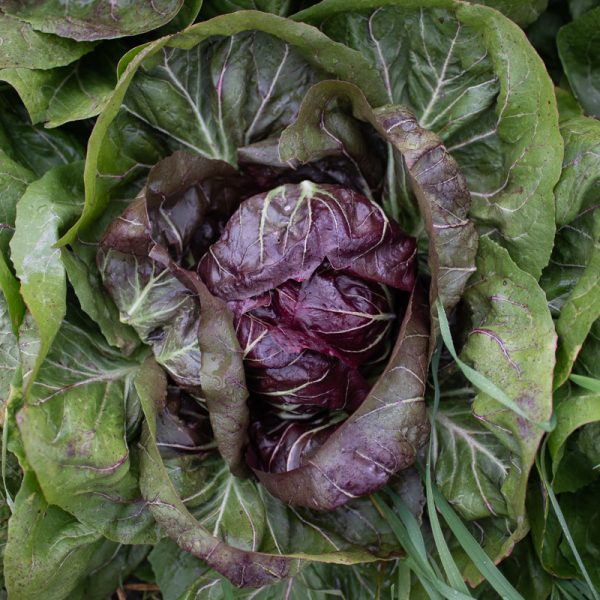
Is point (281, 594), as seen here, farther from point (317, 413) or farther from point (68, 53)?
point (68, 53)

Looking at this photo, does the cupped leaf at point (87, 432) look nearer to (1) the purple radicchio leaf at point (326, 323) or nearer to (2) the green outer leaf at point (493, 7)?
(1) the purple radicchio leaf at point (326, 323)

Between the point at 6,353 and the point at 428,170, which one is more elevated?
the point at 428,170

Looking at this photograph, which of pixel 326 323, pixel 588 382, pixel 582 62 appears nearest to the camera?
pixel 588 382

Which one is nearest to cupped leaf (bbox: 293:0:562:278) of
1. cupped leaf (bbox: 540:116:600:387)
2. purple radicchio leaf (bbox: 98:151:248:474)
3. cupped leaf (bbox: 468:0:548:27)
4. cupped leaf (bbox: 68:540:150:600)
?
cupped leaf (bbox: 540:116:600:387)

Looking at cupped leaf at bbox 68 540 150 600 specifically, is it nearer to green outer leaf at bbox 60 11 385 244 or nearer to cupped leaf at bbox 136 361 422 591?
cupped leaf at bbox 136 361 422 591

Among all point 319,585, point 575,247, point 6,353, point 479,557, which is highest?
point 575,247

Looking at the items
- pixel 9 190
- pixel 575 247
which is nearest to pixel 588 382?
pixel 575 247

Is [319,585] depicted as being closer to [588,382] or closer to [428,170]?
[588,382]

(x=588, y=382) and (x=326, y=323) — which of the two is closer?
(x=588, y=382)
